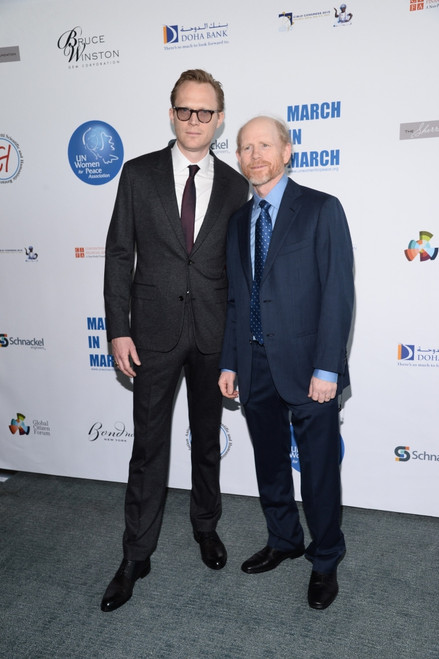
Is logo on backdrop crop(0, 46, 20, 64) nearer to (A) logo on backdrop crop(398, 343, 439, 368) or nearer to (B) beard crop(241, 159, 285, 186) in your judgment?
(B) beard crop(241, 159, 285, 186)

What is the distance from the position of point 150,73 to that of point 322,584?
248 cm

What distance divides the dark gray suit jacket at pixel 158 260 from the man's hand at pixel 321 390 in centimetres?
49

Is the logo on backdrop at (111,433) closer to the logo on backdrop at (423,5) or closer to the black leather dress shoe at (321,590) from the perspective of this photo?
the black leather dress shoe at (321,590)

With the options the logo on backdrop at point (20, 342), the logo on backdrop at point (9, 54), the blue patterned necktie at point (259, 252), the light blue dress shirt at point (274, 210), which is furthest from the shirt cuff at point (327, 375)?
the logo on backdrop at point (9, 54)

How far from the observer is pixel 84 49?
2807 mm

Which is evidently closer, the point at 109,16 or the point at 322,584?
the point at 322,584

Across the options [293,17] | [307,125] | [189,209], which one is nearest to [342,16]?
[293,17]

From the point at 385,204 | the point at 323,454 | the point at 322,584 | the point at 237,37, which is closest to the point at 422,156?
the point at 385,204

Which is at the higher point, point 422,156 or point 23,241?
point 422,156

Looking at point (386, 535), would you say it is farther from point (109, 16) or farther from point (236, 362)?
point (109, 16)

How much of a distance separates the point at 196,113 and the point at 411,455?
1944mm

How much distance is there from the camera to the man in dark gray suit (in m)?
2.13

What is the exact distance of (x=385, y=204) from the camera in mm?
2578

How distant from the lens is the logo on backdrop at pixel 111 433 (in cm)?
317
